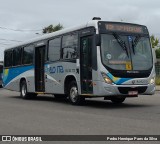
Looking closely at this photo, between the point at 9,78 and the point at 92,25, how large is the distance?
32.8 feet

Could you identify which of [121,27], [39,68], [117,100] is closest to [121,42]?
[121,27]

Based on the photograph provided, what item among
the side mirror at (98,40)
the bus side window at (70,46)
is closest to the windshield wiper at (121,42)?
the side mirror at (98,40)

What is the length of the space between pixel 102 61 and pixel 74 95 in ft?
7.70

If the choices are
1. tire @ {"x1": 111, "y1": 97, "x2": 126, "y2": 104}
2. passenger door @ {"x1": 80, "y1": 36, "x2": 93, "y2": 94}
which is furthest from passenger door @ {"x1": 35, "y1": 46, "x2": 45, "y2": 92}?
passenger door @ {"x1": 80, "y1": 36, "x2": 93, "y2": 94}

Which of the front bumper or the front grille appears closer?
the front bumper

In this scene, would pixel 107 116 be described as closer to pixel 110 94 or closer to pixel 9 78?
pixel 110 94

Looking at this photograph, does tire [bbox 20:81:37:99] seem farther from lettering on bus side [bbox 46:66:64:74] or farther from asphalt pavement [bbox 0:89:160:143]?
asphalt pavement [bbox 0:89:160:143]

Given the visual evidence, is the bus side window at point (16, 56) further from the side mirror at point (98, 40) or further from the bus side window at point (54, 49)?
the side mirror at point (98, 40)

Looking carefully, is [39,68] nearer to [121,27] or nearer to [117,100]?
[117,100]

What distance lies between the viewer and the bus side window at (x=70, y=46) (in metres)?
16.0

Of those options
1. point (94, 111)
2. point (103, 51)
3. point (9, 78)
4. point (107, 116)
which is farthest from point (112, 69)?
point (9, 78)

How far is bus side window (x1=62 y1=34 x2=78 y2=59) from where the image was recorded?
52.5ft

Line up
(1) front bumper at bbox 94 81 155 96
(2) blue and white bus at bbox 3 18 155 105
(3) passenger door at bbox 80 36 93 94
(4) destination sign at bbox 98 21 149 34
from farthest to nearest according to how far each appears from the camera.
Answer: (3) passenger door at bbox 80 36 93 94, (4) destination sign at bbox 98 21 149 34, (2) blue and white bus at bbox 3 18 155 105, (1) front bumper at bbox 94 81 155 96

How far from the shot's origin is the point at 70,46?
16.4 m
